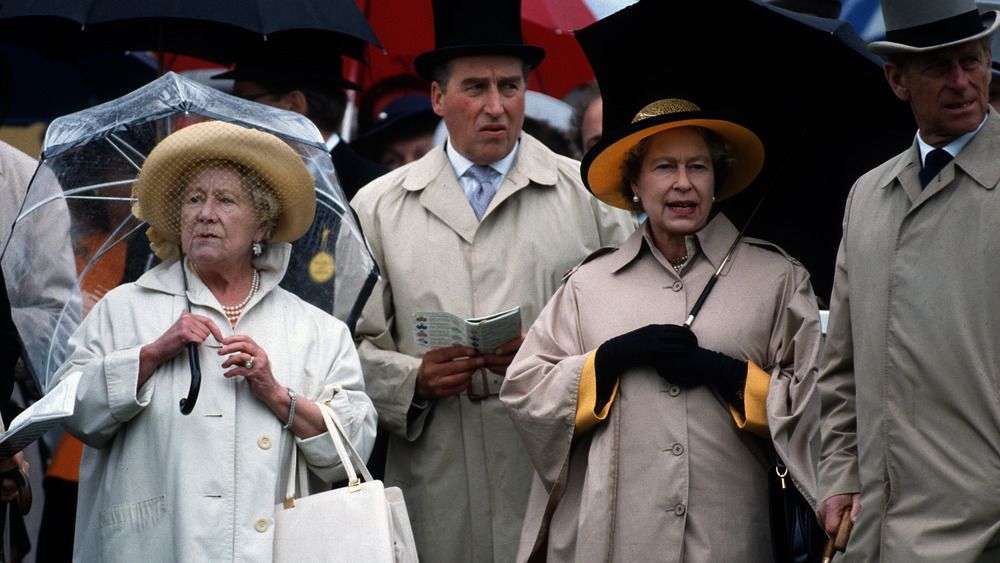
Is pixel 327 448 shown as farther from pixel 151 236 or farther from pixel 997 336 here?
pixel 997 336

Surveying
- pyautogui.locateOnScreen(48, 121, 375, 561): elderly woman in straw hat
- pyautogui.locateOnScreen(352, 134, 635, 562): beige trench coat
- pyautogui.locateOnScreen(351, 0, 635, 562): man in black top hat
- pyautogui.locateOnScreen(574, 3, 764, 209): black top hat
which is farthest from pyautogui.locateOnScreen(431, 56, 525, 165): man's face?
pyautogui.locateOnScreen(48, 121, 375, 561): elderly woman in straw hat

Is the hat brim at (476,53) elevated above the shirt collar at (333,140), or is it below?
above

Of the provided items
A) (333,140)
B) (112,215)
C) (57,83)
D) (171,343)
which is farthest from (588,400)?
(57,83)

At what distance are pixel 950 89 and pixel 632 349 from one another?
1.29 metres

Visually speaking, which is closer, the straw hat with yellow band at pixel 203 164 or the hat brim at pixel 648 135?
the straw hat with yellow band at pixel 203 164

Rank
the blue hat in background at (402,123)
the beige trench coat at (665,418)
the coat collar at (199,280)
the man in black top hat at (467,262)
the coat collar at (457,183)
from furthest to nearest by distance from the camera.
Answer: the blue hat in background at (402,123) → the coat collar at (457,183) → the man in black top hat at (467,262) → the coat collar at (199,280) → the beige trench coat at (665,418)

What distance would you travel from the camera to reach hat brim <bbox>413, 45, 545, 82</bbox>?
16.6ft

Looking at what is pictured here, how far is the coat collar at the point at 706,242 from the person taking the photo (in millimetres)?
4301

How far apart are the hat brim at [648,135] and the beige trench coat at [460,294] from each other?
46cm

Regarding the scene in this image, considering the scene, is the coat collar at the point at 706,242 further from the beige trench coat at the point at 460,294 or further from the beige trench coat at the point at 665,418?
the beige trench coat at the point at 460,294

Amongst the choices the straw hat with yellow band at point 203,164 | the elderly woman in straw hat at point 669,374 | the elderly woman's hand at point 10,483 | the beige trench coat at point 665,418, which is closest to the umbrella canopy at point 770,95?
the elderly woman in straw hat at point 669,374

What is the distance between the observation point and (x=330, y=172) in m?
4.50

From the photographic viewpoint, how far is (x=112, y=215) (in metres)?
4.41

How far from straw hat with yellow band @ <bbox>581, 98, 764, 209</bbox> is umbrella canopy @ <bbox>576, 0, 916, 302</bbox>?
0.17 ft
